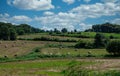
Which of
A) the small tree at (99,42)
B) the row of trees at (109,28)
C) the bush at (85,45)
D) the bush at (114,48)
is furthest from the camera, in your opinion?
the row of trees at (109,28)

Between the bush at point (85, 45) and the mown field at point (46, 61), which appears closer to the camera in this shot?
the mown field at point (46, 61)

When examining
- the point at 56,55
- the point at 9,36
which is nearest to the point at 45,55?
the point at 56,55

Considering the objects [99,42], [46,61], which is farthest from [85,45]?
[46,61]

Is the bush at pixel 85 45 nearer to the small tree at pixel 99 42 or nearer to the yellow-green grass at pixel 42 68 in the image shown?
the small tree at pixel 99 42

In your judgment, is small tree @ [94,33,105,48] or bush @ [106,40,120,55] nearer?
bush @ [106,40,120,55]

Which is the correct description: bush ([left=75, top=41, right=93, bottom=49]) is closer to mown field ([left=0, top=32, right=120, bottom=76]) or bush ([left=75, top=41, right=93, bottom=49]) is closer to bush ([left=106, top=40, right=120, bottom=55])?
mown field ([left=0, top=32, right=120, bottom=76])

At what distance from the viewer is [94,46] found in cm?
8038

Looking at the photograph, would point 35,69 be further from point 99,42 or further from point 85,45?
point 99,42

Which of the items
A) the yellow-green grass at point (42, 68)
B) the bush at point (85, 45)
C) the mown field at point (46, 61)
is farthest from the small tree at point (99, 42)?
the yellow-green grass at point (42, 68)

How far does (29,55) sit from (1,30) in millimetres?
52556

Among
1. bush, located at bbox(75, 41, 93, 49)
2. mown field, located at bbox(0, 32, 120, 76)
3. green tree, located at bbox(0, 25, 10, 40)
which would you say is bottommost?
mown field, located at bbox(0, 32, 120, 76)

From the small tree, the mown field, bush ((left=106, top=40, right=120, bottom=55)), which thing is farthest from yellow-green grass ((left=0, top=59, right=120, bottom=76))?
the small tree

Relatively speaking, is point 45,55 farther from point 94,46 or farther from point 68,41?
point 68,41

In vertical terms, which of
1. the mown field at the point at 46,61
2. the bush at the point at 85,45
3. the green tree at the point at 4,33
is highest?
the green tree at the point at 4,33
